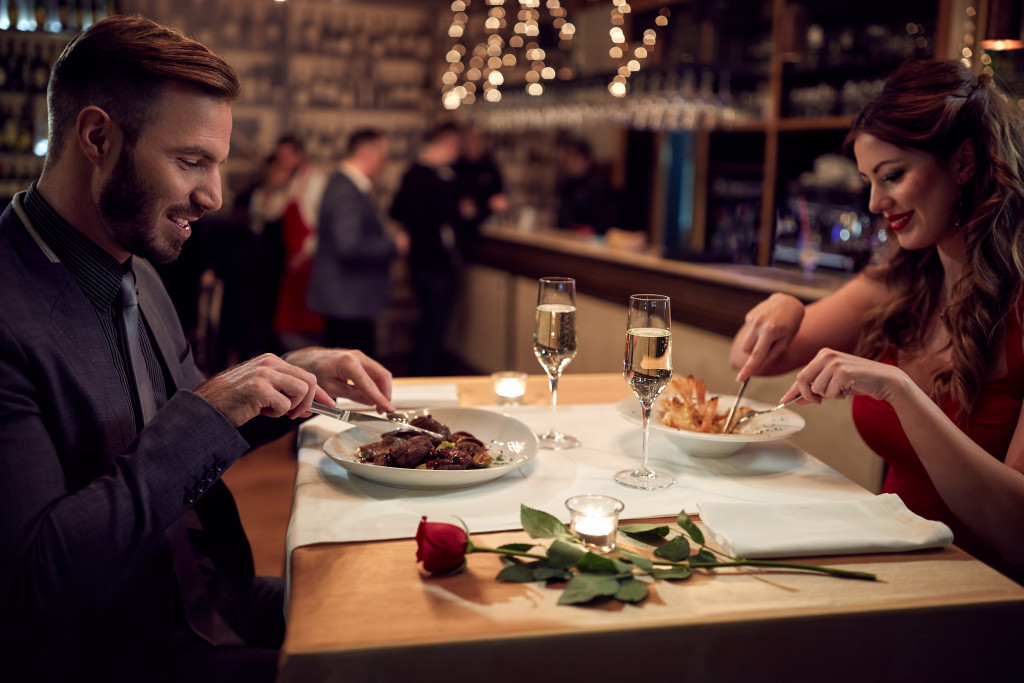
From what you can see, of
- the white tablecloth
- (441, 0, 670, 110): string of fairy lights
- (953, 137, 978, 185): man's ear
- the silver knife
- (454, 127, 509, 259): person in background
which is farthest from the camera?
(454, 127, 509, 259): person in background

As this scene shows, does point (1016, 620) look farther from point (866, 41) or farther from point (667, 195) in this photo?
point (667, 195)

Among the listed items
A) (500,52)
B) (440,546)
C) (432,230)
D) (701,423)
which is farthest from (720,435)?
(500,52)

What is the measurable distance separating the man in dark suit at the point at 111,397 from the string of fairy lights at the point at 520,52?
367 centimetres

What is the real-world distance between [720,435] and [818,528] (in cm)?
33

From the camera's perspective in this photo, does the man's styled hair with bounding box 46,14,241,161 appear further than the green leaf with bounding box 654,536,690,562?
Yes

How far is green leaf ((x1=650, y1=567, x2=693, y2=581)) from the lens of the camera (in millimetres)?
1063

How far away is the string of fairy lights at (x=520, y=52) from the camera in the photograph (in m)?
4.93

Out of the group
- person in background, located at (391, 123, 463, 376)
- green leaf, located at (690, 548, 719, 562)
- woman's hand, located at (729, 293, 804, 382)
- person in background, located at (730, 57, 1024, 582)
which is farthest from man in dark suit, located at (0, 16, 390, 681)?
person in background, located at (391, 123, 463, 376)

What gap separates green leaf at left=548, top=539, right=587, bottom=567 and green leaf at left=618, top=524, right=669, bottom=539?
5.2 inches

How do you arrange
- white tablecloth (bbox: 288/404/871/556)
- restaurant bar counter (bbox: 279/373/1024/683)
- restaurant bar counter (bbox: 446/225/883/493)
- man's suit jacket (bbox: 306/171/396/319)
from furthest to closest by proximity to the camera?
man's suit jacket (bbox: 306/171/396/319)
restaurant bar counter (bbox: 446/225/883/493)
white tablecloth (bbox: 288/404/871/556)
restaurant bar counter (bbox: 279/373/1024/683)

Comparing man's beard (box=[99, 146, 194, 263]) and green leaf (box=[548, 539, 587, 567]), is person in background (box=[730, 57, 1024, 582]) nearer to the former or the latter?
green leaf (box=[548, 539, 587, 567])

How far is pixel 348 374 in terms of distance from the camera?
62.9 inches

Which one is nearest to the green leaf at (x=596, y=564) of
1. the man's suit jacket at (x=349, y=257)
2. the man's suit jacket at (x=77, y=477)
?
the man's suit jacket at (x=77, y=477)

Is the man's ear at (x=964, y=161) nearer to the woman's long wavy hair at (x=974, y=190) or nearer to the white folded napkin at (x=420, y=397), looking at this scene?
the woman's long wavy hair at (x=974, y=190)
